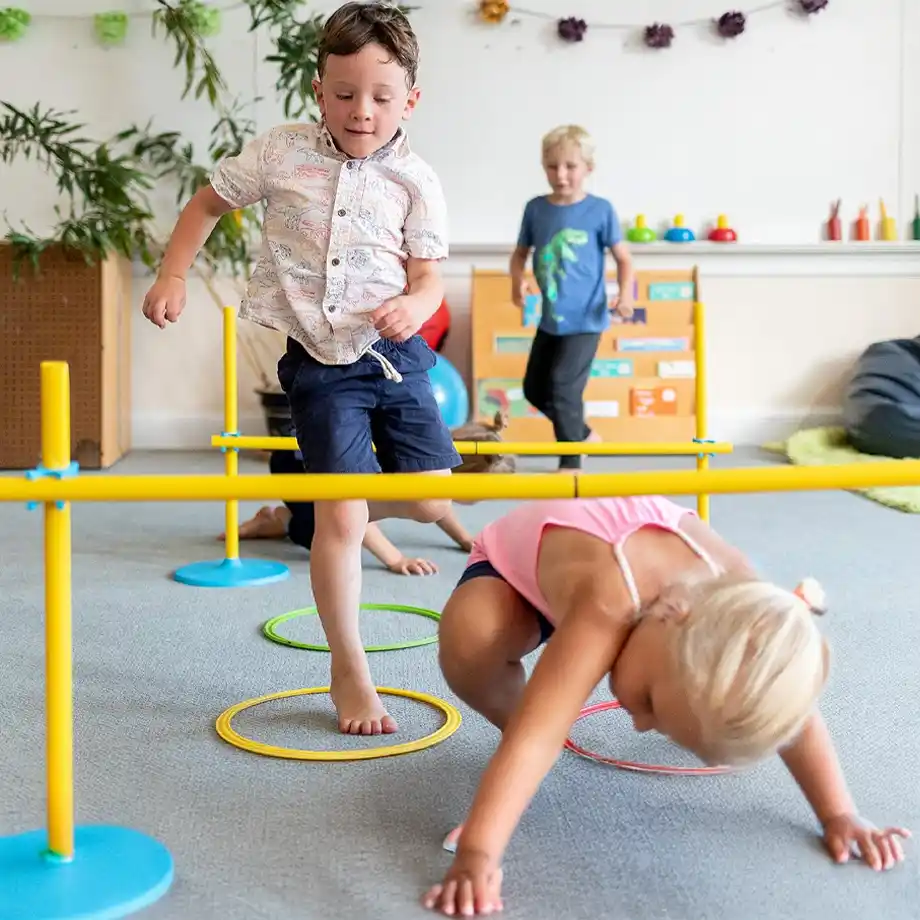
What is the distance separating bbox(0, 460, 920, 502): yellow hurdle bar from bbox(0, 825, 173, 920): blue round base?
1.20 ft

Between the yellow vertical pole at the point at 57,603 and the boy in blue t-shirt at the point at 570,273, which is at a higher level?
the boy in blue t-shirt at the point at 570,273

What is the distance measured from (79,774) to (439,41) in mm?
3967

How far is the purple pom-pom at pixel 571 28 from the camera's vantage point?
15.5 ft

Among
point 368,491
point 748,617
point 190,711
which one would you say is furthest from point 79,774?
point 748,617

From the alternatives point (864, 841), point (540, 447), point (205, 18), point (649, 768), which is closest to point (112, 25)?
point (205, 18)

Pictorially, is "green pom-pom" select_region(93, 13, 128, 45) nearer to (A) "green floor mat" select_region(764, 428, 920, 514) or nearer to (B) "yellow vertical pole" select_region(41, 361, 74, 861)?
(A) "green floor mat" select_region(764, 428, 920, 514)

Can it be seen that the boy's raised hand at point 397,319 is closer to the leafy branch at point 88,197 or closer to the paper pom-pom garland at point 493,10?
the leafy branch at point 88,197

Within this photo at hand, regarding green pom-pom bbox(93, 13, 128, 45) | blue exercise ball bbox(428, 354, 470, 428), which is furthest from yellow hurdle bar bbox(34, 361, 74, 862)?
green pom-pom bbox(93, 13, 128, 45)

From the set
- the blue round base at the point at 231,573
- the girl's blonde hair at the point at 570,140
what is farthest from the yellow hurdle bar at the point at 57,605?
the girl's blonde hair at the point at 570,140

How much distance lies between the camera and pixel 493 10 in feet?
15.4

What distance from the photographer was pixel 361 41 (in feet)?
4.82

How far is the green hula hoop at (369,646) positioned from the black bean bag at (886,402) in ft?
8.09

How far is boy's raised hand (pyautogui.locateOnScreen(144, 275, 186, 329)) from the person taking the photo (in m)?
1.48

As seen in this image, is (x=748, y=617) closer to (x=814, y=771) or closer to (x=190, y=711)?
(x=814, y=771)
